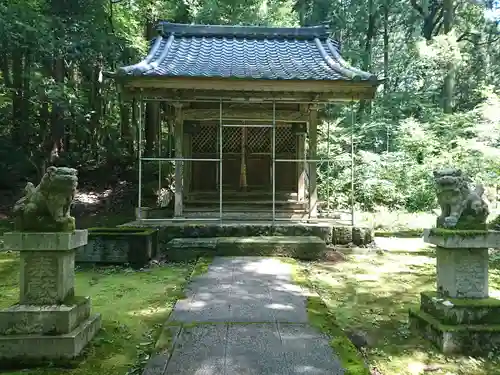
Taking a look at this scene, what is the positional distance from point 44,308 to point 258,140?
7.33m

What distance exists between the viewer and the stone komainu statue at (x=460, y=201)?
12.5 feet

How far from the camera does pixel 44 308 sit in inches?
136

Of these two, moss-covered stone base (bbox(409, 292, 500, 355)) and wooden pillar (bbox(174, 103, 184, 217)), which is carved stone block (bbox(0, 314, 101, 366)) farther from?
wooden pillar (bbox(174, 103, 184, 217))

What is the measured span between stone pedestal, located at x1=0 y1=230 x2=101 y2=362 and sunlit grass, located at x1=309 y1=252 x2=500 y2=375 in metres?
2.47

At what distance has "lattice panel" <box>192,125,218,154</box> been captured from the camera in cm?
1001

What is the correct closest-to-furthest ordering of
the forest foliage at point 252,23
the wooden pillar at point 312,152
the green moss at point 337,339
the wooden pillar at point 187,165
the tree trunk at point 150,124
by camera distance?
the green moss at point 337,339
the wooden pillar at point 312,152
the wooden pillar at point 187,165
the forest foliage at point 252,23
the tree trunk at point 150,124

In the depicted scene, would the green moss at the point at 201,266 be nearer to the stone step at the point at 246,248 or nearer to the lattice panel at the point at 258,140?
the stone step at the point at 246,248

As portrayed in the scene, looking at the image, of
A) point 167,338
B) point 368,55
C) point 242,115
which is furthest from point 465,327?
point 368,55

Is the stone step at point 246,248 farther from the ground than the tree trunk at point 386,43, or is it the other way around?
the tree trunk at point 386,43

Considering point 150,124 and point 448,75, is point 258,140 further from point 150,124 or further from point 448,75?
point 448,75

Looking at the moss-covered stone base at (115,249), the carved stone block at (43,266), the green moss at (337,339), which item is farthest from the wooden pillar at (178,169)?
the carved stone block at (43,266)

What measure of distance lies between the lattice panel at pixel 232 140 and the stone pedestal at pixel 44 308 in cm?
666

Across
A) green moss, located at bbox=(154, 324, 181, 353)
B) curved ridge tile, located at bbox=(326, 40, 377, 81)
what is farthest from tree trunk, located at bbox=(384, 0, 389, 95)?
green moss, located at bbox=(154, 324, 181, 353)

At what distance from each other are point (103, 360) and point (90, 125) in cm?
1632
